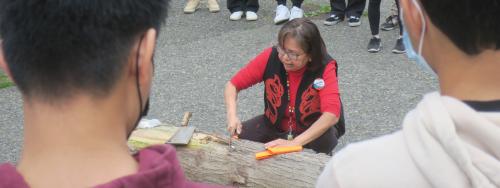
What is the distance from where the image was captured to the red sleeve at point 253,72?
3.79m

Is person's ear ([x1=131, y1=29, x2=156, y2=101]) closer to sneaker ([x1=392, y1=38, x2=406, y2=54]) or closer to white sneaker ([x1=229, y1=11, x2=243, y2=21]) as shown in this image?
sneaker ([x1=392, y1=38, x2=406, y2=54])

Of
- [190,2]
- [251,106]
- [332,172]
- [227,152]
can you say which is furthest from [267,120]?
[190,2]

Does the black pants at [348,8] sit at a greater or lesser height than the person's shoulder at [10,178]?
lesser

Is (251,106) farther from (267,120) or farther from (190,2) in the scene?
(190,2)

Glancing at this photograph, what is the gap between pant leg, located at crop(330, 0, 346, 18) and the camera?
7.63m

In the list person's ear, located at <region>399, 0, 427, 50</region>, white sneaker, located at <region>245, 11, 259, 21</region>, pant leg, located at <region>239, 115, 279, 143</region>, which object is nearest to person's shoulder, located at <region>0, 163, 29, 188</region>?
person's ear, located at <region>399, 0, 427, 50</region>

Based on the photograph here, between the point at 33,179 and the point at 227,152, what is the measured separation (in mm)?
1998

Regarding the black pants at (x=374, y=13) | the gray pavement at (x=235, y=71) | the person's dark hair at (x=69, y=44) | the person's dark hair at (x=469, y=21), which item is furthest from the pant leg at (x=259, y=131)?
the black pants at (x=374, y=13)

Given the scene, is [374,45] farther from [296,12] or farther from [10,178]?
[10,178]

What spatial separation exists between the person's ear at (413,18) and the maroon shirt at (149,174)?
531 mm

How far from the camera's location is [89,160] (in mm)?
1218

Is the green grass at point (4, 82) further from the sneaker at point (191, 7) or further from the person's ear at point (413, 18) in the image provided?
the person's ear at point (413, 18)

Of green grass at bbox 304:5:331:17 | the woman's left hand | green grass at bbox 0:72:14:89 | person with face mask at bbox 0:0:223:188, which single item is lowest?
green grass at bbox 304:5:331:17

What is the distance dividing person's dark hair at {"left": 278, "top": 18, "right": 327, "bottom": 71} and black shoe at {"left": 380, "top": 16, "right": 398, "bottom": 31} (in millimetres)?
3943
